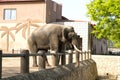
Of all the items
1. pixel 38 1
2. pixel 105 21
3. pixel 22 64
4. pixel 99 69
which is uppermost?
pixel 38 1

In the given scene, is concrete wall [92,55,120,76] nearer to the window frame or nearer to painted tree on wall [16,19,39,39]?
painted tree on wall [16,19,39,39]

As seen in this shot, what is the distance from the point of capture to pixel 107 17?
36500mm

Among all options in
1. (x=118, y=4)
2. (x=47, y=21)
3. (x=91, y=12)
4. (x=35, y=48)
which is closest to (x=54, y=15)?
(x=47, y=21)

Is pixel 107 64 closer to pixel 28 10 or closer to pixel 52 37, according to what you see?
pixel 28 10

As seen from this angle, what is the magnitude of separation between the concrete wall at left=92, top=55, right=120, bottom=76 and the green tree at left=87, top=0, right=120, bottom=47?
9.59 feet

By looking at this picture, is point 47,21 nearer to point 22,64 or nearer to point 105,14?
point 105,14

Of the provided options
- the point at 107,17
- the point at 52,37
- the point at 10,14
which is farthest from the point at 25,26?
the point at 52,37

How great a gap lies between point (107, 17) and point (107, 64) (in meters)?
5.80

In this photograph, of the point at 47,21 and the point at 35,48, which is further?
the point at 47,21

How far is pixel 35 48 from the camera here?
751 inches

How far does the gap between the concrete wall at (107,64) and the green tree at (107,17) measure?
292 cm

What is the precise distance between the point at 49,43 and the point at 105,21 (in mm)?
18836

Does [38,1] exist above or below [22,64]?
above

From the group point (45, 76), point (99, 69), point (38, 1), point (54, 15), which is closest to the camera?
point (45, 76)
